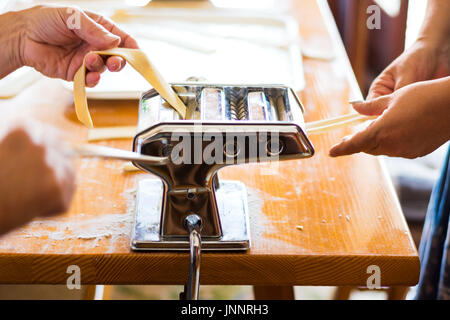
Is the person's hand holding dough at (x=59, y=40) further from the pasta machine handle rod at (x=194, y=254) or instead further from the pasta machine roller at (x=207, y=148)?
the pasta machine handle rod at (x=194, y=254)

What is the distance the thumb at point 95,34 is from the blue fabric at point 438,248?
0.80 meters

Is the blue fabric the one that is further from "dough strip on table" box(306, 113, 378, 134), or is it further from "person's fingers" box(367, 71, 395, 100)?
"dough strip on table" box(306, 113, 378, 134)

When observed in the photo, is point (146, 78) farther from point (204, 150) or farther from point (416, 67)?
point (416, 67)

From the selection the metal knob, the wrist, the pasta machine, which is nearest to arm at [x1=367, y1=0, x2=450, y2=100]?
the pasta machine

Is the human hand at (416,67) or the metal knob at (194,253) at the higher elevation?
the human hand at (416,67)

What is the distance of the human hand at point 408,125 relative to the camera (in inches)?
34.3

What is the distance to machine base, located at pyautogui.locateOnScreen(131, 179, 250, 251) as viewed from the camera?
826 mm

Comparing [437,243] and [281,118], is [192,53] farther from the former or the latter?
[437,243]

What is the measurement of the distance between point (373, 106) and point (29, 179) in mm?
630

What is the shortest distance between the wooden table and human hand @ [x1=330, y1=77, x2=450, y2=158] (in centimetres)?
11

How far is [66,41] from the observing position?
1.11 metres

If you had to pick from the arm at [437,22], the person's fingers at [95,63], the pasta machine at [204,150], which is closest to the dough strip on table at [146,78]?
the pasta machine at [204,150]

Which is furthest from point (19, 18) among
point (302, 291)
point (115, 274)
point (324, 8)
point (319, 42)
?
point (302, 291)

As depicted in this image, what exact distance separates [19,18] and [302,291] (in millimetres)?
1395
